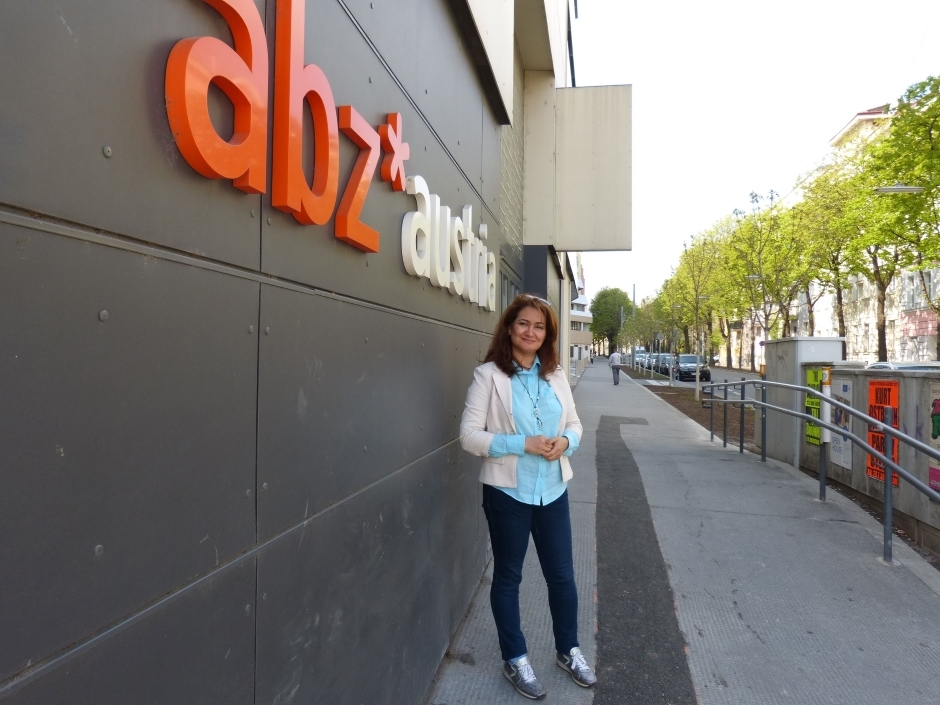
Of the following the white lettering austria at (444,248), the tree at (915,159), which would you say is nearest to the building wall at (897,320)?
the tree at (915,159)

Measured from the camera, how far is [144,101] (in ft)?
3.38

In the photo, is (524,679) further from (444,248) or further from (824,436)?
(824,436)

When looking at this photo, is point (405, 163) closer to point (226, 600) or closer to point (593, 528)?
point (226, 600)

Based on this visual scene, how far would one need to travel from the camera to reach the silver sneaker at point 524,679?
2773 millimetres

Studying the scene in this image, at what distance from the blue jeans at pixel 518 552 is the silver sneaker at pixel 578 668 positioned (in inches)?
8.2

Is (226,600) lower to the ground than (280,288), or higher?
lower

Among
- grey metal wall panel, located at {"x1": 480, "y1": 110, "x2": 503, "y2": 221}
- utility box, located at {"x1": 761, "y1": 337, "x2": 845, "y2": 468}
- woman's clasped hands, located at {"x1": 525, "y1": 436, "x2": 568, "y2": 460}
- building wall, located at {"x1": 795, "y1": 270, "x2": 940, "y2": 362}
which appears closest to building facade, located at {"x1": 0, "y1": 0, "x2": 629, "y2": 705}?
woman's clasped hands, located at {"x1": 525, "y1": 436, "x2": 568, "y2": 460}

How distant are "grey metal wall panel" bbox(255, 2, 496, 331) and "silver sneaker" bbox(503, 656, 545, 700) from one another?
1.60m

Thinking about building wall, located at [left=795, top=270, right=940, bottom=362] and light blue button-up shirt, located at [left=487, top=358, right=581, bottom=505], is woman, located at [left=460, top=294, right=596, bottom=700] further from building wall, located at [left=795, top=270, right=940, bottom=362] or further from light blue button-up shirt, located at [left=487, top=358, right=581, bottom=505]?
building wall, located at [left=795, top=270, right=940, bottom=362]

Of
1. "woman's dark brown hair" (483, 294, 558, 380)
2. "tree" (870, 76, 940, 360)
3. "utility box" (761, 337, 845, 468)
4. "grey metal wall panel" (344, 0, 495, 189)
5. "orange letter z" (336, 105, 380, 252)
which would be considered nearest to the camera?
"orange letter z" (336, 105, 380, 252)

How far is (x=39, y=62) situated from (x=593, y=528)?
4.96 m

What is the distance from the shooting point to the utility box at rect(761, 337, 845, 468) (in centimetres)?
768

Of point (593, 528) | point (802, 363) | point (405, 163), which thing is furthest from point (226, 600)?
point (802, 363)

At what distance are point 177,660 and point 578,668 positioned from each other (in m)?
2.22
